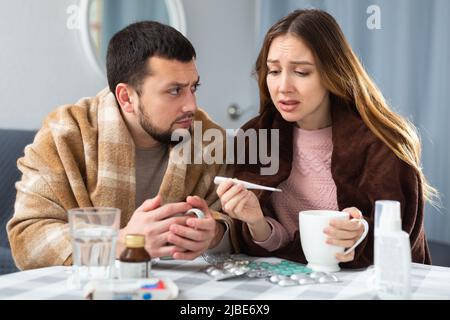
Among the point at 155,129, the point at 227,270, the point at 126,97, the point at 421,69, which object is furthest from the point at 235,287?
the point at 421,69

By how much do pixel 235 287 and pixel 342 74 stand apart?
0.65 m

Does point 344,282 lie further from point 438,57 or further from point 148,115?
point 438,57

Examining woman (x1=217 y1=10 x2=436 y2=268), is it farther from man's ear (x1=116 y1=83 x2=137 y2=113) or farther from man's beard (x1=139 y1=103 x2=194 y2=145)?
man's ear (x1=116 y1=83 x2=137 y2=113)

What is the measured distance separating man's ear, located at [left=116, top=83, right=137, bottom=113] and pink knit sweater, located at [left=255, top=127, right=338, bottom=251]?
1.48 ft

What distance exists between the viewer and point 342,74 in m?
1.32

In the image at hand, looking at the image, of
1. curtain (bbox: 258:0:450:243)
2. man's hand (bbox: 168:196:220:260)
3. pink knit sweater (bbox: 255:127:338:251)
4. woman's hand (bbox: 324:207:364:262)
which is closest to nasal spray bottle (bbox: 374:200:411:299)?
woman's hand (bbox: 324:207:364:262)

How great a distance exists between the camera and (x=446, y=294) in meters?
0.87

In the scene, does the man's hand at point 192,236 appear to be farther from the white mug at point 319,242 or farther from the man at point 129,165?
the white mug at point 319,242

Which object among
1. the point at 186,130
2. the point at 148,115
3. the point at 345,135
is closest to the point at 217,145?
the point at 186,130

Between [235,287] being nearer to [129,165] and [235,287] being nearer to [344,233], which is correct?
[344,233]

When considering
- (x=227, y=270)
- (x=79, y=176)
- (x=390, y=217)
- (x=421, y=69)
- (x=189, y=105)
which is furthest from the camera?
(x=421, y=69)

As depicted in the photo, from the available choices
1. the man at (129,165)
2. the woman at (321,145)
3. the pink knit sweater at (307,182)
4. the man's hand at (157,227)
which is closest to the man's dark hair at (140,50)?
the man at (129,165)

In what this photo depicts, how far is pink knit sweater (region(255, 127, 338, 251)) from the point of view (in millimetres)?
1347
